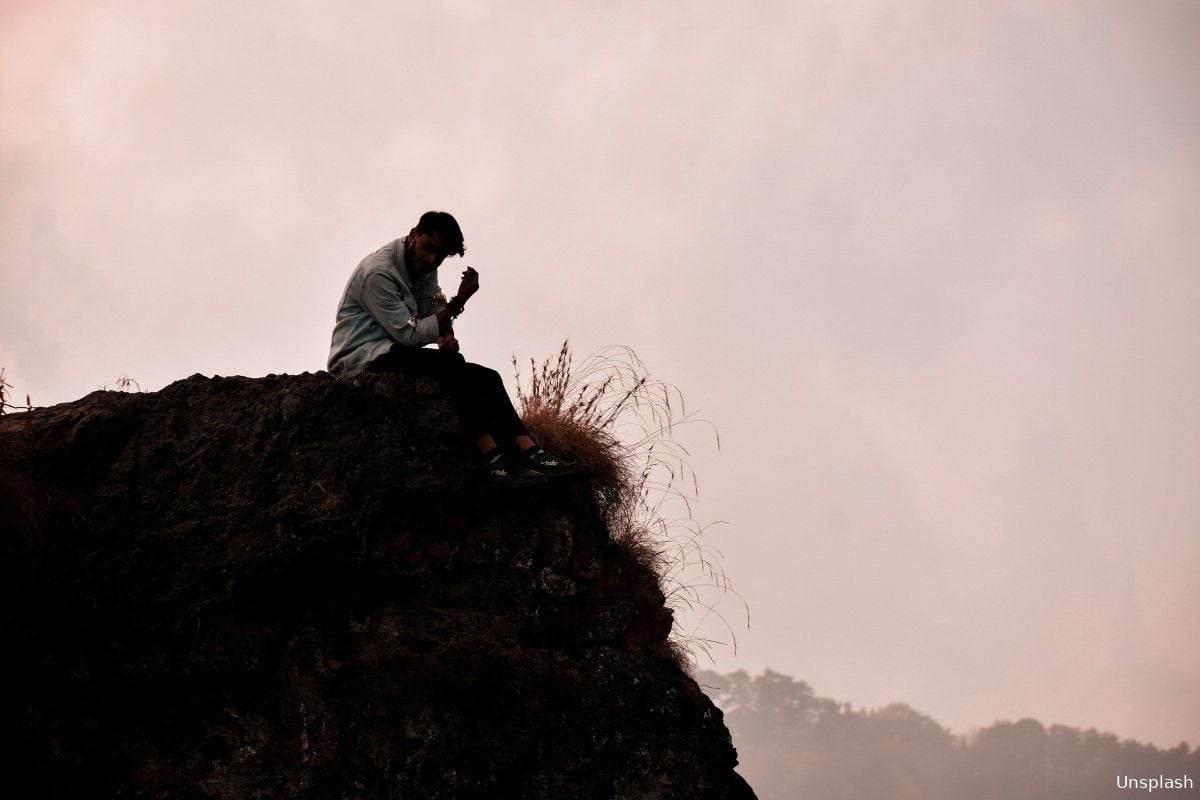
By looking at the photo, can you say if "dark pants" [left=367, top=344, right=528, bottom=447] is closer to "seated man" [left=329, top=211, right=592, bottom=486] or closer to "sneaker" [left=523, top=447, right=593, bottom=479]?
"seated man" [left=329, top=211, right=592, bottom=486]

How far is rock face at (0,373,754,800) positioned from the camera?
13.9ft

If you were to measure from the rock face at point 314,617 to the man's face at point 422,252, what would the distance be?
83 centimetres

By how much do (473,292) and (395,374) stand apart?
755 millimetres

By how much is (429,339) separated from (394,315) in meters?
0.26

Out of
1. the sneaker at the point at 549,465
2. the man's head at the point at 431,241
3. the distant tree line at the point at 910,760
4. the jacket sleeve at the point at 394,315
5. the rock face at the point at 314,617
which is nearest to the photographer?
the rock face at the point at 314,617

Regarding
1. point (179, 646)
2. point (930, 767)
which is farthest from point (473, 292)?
point (930, 767)

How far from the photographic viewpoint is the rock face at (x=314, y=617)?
4.23m

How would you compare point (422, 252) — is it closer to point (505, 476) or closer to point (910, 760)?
point (505, 476)

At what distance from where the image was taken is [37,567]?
4383mm

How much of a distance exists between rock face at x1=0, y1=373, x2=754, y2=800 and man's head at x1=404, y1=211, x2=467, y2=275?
2.76 ft

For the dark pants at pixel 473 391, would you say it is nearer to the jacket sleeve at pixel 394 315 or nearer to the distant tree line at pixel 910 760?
the jacket sleeve at pixel 394 315

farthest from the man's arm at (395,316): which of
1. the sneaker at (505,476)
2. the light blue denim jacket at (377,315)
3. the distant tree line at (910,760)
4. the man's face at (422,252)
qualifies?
the distant tree line at (910,760)

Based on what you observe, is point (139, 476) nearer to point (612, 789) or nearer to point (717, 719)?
point (612, 789)

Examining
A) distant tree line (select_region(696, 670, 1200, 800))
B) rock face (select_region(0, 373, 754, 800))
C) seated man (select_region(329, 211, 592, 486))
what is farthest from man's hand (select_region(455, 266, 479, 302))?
distant tree line (select_region(696, 670, 1200, 800))
